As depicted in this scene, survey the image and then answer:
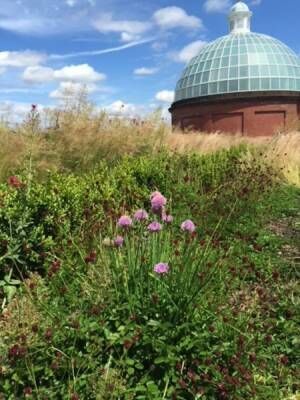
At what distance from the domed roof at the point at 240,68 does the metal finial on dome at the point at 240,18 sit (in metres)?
0.53

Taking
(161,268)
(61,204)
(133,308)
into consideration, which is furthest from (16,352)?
(61,204)

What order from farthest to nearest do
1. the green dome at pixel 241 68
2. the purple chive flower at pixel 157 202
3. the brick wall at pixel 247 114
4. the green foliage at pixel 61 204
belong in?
the green dome at pixel 241 68
the brick wall at pixel 247 114
the green foliage at pixel 61 204
the purple chive flower at pixel 157 202

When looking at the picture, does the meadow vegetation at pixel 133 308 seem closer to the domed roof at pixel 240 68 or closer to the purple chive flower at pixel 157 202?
the purple chive flower at pixel 157 202

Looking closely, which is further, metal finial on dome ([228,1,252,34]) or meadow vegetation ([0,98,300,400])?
metal finial on dome ([228,1,252,34])

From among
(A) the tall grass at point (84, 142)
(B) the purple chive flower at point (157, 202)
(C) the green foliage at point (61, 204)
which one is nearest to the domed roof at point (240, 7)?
(A) the tall grass at point (84, 142)

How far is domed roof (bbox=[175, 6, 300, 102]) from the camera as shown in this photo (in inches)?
1457

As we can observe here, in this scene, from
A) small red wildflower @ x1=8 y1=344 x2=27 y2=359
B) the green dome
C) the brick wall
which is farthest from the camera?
the green dome

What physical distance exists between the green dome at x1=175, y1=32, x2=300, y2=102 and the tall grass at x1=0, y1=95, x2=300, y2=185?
25.5 meters

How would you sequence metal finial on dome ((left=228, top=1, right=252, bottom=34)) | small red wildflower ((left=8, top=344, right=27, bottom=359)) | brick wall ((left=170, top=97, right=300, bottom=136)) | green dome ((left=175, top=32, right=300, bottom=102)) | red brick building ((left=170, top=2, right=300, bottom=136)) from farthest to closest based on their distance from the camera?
metal finial on dome ((left=228, top=1, right=252, bottom=34)) → green dome ((left=175, top=32, right=300, bottom=102)) → red brick building ((left=170, top=2, right=300, bottom=136)) → brick wall ((left=170, top=97, right=300, bottom=136)) → small red wildflower ((left=8, top=344, right=27, bottom=359))

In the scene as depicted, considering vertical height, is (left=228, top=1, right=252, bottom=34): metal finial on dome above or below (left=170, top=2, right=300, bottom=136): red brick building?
above

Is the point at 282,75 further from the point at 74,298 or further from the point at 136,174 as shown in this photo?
the point at 74,298

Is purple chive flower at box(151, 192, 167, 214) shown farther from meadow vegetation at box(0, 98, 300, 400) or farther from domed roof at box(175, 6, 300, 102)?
domed roof at box(175, 6, 300, 102)

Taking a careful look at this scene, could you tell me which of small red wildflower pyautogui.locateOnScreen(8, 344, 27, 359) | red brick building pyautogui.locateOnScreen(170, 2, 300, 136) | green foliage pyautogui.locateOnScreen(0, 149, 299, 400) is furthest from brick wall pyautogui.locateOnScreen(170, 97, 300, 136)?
small red wildflower pyautogui.locateOnScreen(8, 344, 27, 359)

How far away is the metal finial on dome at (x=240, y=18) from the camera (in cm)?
4366
